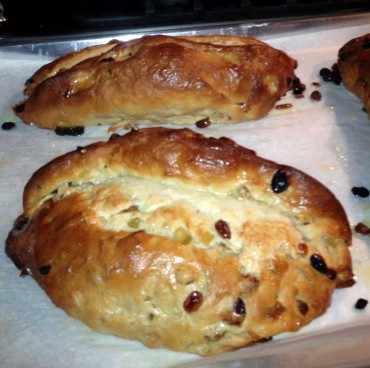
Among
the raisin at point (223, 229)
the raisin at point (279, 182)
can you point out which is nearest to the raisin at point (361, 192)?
the raisin at point (279, 182)

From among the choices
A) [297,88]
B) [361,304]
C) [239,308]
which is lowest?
[361,304]

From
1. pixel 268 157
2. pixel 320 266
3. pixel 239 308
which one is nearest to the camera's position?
pixel 239 308

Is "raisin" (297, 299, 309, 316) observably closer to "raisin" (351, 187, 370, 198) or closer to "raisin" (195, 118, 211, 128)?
"raisin" (351, 187, 370, 198)

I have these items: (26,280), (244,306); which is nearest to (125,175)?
(26,280)

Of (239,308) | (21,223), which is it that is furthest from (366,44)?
(21,223)

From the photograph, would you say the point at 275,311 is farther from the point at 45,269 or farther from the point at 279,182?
the point at 45,269

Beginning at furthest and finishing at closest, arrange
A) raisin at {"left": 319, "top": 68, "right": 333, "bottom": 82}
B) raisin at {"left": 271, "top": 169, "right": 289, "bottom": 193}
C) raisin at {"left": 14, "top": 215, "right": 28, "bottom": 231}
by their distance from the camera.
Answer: raisin at {"left": 319, "top": 68, "right": 333, "bottom": 82}
raisin at {"left": 14, "top": 215, "right": 28, "bottom": 231}
raisin at {"left": 271, "top": 169, "right": 289, "bottom": 193}

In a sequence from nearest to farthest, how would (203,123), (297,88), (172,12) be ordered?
(203,123), (297,88), (172,12)

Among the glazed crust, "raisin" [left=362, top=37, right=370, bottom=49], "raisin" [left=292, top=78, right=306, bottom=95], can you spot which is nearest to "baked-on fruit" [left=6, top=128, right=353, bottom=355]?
"raisin" [left=292, top=78, right=306, bottom=95]

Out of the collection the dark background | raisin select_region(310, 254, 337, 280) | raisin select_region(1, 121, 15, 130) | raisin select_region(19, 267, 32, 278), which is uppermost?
the dark background
